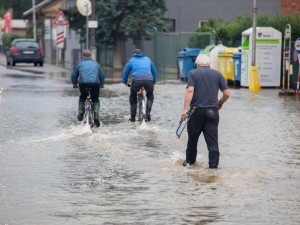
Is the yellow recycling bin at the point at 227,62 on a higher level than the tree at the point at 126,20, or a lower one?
lower

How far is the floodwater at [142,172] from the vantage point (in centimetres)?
748

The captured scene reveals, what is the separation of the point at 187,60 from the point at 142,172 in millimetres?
22545

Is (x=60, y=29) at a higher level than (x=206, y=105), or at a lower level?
higher

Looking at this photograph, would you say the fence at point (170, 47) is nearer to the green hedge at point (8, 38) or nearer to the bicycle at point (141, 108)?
the bicycle at point (141, 108)

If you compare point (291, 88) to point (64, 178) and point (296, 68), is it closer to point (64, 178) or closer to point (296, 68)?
point (296, 68)

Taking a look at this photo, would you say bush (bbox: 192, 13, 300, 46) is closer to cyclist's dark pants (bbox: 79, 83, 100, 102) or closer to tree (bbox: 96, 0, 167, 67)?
tree (bbox: 96, 0, 167, 67)

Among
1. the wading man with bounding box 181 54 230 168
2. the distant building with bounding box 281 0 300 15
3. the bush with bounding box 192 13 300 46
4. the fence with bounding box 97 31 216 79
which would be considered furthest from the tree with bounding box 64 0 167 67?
the wading man with bounding box 181 54 230 168

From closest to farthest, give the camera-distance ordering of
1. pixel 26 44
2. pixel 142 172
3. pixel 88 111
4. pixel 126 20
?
pixel 142 172 < pixel 88 111 < pixel 126 20 < pixel 26 44

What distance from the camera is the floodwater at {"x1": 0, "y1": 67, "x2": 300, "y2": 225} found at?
748 cm

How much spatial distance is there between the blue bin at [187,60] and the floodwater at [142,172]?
1374 centimetres

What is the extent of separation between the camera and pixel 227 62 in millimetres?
29375

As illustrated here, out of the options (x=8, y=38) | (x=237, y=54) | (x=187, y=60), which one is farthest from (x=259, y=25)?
(x=8, y=38)

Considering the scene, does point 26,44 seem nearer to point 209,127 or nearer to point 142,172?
point 209,127

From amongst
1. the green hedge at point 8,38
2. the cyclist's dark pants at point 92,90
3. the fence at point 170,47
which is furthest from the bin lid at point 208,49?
the green hedge at point 8,38
